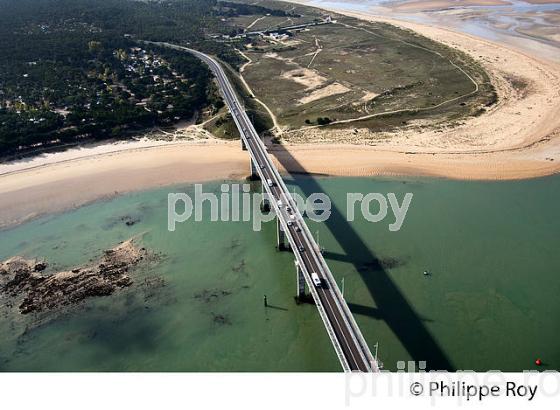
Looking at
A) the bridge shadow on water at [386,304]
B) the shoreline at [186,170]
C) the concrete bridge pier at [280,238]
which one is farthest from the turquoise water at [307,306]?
the shoreline at [186,170]

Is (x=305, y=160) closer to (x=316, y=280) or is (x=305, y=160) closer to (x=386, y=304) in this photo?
(x=386, y=304)

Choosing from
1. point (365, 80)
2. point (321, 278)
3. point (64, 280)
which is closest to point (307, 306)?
point (321, 278)

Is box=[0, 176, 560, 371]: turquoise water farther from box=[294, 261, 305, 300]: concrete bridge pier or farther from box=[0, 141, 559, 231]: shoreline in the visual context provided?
box=[0, 141, 559, 231]: shoreline

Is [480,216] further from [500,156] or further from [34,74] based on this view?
[34,74]

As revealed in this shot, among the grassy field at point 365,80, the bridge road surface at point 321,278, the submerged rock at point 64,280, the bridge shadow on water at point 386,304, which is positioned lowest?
the submerged rock at point 64,280
